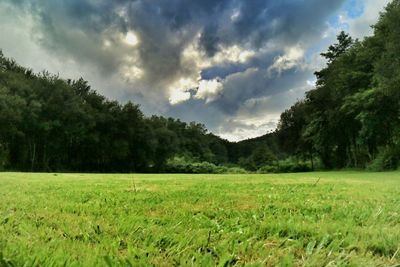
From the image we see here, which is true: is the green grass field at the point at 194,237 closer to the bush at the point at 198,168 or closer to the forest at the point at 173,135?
the forest at the point at 173,135

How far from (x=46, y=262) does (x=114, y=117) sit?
57274 mm

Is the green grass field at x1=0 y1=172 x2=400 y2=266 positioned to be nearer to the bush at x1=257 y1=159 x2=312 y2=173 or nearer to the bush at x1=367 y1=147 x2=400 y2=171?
the bush at x1=367 y1=147 x2=400 y2=171

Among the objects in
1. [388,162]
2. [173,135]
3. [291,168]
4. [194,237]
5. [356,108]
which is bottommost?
[194,237]

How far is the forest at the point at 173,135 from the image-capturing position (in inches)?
1316

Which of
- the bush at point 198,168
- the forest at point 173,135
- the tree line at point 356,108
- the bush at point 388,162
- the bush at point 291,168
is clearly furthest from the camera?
the bush at point 198,168

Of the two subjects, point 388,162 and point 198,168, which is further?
point 198,168

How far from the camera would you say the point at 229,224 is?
3379 mm

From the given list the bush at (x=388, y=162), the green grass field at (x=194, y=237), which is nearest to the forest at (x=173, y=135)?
the bush at (x=388, y=162)

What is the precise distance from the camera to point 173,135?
6669cm

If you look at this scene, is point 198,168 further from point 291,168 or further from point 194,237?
point 194,237

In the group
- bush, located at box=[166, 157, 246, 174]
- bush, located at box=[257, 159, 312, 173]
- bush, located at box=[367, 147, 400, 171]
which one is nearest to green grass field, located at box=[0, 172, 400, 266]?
bush, located at box=[367, 147, 400, 171]

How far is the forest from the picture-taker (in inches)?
1316

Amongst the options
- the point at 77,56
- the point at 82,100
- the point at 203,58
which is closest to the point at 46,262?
the point at 203,58

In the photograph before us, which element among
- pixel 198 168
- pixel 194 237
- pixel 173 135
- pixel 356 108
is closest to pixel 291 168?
pixel 198 168
